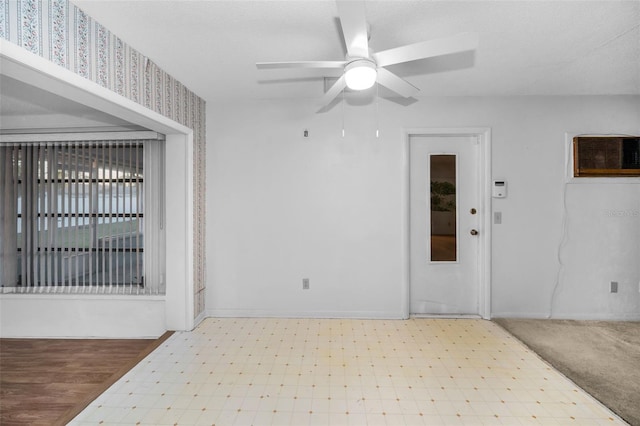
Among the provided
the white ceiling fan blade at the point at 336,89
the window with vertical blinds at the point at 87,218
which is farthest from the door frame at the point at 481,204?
the window with vertical blinds at the point at 87,218

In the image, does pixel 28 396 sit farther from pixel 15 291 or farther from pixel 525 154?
pixel 525 154

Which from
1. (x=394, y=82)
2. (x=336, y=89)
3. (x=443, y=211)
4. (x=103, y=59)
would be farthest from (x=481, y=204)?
(x=103, y=59)

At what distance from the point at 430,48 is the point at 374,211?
1.94 meters

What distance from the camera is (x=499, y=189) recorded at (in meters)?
3.35


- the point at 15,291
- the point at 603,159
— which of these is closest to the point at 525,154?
the point at 603,159

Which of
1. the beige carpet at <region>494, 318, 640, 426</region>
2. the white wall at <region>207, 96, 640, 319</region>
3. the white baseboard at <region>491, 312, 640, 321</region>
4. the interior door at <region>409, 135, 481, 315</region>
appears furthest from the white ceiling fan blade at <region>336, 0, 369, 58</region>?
the white baseboard at <region>491, 312, 640, 321</region>

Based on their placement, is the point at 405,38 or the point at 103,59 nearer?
the point at 103,59

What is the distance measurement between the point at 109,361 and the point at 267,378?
158 cm

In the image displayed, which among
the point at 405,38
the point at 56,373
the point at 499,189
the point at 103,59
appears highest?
the point at 405,38

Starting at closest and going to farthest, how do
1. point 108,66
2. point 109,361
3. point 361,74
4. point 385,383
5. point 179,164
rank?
point 361,74
point 108,66
point 385,383
point 109,361
point 179,164

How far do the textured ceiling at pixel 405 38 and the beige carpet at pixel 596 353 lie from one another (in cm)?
240

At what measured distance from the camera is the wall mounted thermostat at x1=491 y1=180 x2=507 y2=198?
3.34 metres

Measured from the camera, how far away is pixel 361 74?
74.5 inches

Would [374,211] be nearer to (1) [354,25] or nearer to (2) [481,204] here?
(2) [481,204]
